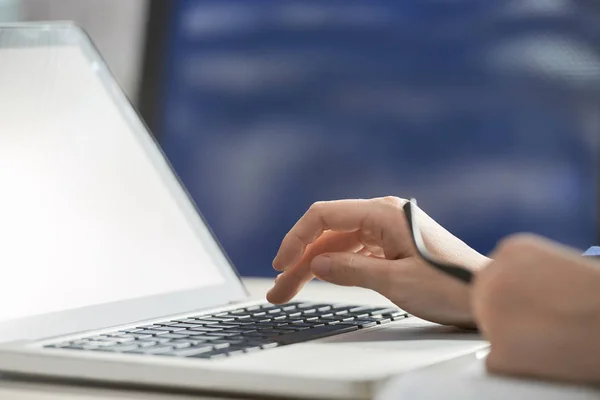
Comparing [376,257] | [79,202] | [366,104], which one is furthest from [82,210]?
[366,104]

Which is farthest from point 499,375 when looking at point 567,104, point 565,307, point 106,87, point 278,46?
point 278,46

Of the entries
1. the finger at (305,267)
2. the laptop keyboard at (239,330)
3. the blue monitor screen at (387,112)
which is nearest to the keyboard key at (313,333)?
the laptop keyboard at (239,330)

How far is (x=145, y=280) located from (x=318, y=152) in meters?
0.56

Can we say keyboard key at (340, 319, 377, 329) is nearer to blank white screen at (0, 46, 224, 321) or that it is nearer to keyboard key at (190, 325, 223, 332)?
keyboard key at (190, 325, 223, 332)

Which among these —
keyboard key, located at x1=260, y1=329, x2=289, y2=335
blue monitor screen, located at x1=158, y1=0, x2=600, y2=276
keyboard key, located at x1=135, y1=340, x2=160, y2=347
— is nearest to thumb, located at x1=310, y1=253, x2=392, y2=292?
keyboard key, located at x1=260, y1=329, x2=289, y2=335

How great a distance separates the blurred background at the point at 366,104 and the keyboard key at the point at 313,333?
66cm

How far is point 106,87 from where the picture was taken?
972 millimetres

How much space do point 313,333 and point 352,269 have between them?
0.36ft

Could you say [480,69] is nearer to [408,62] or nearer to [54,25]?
[408,62]

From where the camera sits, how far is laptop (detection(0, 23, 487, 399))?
55 cm

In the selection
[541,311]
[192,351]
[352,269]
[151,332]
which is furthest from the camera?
[352,269]

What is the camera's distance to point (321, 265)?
0.80 metres

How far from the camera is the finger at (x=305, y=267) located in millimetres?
837

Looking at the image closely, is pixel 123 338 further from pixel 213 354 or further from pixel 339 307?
pixel 339 307
